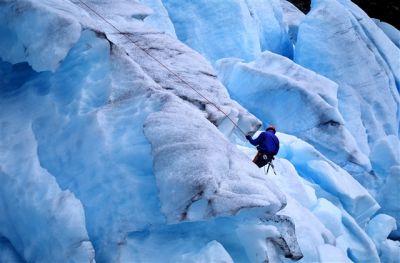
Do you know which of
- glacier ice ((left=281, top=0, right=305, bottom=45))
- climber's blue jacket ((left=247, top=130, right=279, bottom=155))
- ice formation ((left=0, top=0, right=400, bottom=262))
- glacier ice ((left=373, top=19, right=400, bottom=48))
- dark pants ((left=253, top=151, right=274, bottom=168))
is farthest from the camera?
glacier ice ((left=373, top=19, right=400, bottom=48))

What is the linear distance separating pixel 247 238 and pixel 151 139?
1641 mm

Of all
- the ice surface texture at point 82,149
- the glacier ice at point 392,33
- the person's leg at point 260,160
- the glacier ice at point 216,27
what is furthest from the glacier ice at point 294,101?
the glacier ice at point 392,33

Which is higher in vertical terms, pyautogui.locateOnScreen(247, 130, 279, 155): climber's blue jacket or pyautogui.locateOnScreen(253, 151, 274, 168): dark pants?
pyautogui.locateOnScreen(247, 130, 279, 155): climber's blue jacket

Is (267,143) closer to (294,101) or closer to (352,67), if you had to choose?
(294,101)

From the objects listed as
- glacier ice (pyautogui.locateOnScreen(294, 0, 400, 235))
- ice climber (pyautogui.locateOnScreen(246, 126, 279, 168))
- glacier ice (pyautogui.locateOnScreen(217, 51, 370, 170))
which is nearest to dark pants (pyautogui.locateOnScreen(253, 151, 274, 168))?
ice climber (pyautogui.locateOnScreen(246, 126, 279, 168))

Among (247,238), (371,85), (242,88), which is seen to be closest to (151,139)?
(247,238)

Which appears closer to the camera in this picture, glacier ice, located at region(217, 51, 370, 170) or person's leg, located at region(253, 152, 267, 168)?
person's leg, located at region(253, 152, 267, 168)

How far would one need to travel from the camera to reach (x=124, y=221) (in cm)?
429

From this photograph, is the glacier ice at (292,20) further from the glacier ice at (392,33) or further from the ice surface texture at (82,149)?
the ice surface texture at (82,149)

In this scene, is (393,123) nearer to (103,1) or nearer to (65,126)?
(103,1)

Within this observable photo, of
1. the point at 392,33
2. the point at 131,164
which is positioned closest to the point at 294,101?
the point at 131,164

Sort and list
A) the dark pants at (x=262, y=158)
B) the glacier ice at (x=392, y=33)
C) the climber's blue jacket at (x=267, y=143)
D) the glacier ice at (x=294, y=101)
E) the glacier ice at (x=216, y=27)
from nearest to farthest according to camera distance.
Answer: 1. the climber's blue jacket at (x=267, y=143)
2. the dark pants at (x=262, y=158)
3. the glacier ice at (x=294, y=101)
4. the glacier ice at (x=216, y=27)
5. the glacier ice at (x=392, y=33)

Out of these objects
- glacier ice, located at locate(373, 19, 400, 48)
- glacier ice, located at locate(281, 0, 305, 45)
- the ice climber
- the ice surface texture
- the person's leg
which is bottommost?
glacier ice, located at locate(281, 0, 305, 45)

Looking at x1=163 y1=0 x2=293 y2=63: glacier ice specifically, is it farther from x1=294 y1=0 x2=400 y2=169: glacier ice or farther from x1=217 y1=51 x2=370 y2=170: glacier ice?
x1=294 y1=0 x2=400 y2=169: glacier ice
